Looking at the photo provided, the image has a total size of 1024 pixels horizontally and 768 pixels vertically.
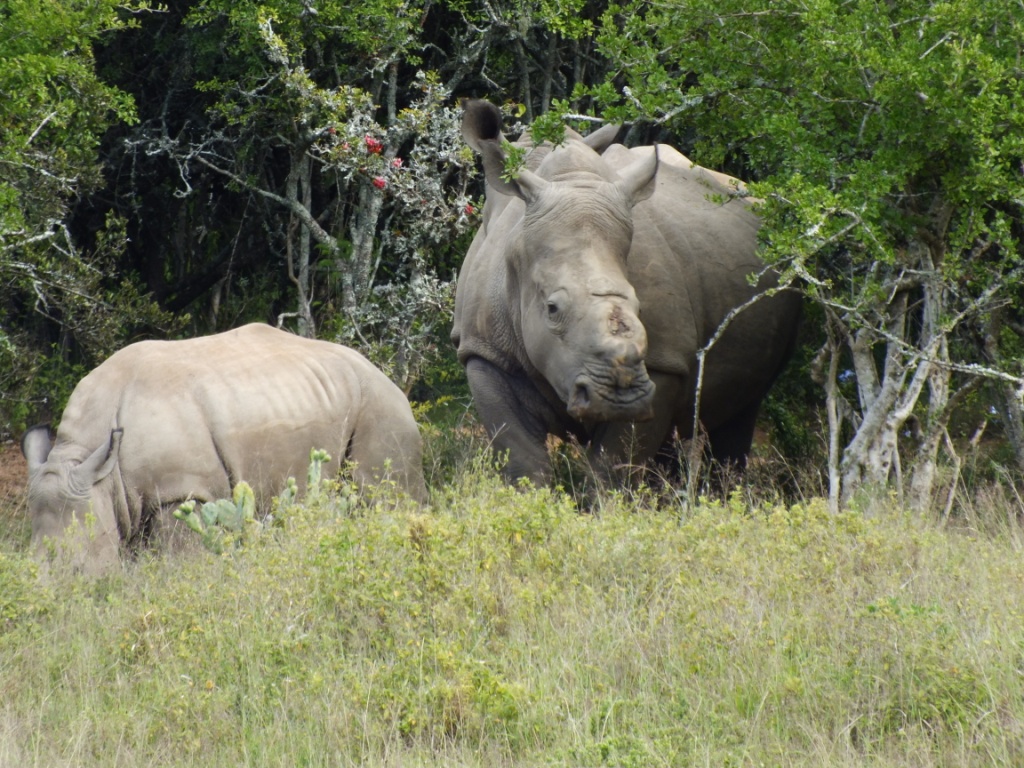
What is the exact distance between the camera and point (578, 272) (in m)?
7.33

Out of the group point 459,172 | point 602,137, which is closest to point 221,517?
point 602,137

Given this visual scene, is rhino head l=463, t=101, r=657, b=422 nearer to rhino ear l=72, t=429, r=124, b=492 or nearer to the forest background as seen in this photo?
the forest background

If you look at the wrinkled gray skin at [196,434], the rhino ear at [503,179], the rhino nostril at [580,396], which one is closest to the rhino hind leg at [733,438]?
the wrinkled gray skin at [196,434]

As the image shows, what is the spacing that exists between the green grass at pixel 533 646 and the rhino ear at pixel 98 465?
55 cm

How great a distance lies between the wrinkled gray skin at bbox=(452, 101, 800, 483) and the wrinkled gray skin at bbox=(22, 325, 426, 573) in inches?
26.0

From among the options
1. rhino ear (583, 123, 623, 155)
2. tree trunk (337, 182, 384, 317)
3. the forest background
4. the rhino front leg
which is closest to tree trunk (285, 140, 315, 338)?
the forest background

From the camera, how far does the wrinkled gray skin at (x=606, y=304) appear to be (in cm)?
716

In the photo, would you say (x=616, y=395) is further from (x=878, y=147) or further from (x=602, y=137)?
(x=602, y=137)

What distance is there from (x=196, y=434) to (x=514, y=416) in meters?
1.74

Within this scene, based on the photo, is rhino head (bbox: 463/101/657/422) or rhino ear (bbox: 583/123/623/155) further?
rhino ear (bbox: 583/123/623/155)

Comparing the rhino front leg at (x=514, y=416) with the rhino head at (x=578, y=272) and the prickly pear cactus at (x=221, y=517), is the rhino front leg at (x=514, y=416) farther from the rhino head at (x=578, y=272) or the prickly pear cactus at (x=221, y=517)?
the prickly pear cactus at (x=221, y=517)

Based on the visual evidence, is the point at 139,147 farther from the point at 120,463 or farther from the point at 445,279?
the point at 120,463

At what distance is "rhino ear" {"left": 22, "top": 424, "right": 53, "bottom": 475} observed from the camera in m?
7.01

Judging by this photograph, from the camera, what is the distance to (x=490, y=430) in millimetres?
8141
